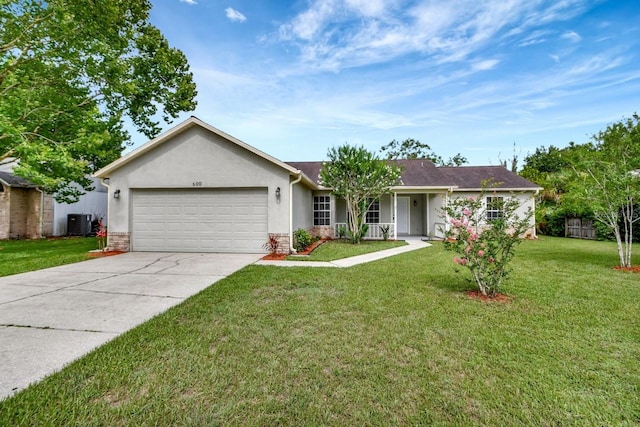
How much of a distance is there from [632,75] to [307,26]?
1330cm

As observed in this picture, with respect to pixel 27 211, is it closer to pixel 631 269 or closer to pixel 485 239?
pixel 485 239

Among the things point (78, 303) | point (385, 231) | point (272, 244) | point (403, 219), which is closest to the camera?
point (78, 303)

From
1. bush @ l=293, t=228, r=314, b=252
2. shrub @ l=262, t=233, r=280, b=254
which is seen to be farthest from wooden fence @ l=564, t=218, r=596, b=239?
shrub @ l=262, t=233, r=280, b=254

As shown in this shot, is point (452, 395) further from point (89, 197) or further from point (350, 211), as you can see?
point (89, 197)

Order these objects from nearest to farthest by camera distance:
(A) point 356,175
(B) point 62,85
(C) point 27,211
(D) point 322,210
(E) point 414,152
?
(A) point 356,175
(B) point 62,85
(D) point 322,210
(C) point 27,211
(E) point 414,152

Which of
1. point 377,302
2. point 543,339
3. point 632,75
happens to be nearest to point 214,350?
point 377,302

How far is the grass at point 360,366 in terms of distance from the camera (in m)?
2.13

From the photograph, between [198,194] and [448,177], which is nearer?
[198,194]

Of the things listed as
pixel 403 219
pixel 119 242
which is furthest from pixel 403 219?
pixel 119 242

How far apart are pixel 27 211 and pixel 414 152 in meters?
40.3

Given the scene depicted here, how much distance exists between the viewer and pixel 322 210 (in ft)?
49.0

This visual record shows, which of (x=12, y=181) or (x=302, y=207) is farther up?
(x=12, y=181)

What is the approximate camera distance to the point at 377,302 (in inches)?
185

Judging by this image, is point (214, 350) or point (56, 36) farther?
point (56, 36)
